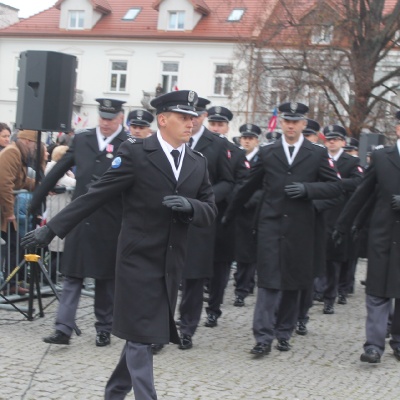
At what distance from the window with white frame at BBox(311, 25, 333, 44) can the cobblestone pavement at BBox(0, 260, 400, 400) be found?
62.0 feet

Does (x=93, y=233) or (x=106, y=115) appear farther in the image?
(x=106, y=115)

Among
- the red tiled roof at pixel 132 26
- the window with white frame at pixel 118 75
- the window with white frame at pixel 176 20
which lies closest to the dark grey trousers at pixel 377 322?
the red tiled roof at pixel 132 26

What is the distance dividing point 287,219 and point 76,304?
204 cm

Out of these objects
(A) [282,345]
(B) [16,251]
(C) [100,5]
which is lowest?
(A) [282,345]

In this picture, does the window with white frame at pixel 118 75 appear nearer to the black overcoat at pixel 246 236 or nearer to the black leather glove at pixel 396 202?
the black overcoat at pixel 246 236

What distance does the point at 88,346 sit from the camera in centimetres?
741

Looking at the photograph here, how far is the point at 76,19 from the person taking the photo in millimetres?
47969

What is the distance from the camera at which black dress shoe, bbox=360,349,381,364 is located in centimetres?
711

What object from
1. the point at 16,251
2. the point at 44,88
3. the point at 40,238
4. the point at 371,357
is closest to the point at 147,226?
the point at 40,238

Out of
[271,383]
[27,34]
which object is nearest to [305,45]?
[271,383]

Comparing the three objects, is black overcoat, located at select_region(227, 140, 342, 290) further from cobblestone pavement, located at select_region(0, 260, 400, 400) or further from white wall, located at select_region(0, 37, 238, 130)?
white wall, located at select_region(0, 37, 238, 130)

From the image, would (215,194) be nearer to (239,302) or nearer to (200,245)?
(200,245)

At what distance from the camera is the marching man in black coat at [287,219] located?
7.37m

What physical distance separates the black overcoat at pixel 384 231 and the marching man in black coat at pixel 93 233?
7.53 ft
